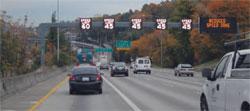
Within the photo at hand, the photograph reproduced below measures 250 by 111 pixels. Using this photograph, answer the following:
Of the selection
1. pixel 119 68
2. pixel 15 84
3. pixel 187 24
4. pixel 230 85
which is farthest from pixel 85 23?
pixel 230 85

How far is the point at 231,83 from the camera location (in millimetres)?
8016

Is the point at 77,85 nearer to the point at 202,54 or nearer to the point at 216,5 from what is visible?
the point at 216,5

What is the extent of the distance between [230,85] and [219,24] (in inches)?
1434

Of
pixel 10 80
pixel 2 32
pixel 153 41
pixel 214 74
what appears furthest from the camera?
pixel 153 41

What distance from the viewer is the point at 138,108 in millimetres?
14945

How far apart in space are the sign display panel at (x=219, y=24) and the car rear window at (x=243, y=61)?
3564cm

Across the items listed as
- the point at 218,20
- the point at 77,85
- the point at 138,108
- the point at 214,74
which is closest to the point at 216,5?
the point at 218,20

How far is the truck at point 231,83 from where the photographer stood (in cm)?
740

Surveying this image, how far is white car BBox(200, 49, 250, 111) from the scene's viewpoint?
7392 mm

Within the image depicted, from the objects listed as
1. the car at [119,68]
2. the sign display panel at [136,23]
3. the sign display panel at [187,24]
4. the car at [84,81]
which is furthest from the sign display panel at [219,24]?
the car at [84,81]

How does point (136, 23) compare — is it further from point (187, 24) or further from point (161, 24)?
point (187, 24)

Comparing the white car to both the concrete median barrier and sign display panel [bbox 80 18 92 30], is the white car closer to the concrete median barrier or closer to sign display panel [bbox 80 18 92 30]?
the concrete median barrier

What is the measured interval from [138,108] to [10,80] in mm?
8778

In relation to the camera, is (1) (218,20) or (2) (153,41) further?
(2) (153,41)
